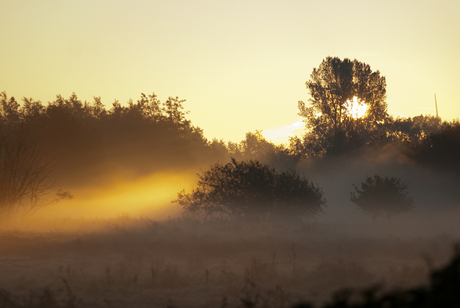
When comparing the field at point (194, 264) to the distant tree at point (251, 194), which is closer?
the field at point (194, 264)

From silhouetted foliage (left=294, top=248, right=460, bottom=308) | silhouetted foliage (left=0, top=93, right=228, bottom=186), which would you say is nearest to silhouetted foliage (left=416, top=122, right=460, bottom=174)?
silhouetted foliage (left=0, top=93, right=228, bottom=186)

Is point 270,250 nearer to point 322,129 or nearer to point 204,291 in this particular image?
point 204,291

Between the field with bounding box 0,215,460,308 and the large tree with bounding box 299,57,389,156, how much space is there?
4191 cm

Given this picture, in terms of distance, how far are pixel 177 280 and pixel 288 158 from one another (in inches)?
2421

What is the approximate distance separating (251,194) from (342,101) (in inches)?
1742

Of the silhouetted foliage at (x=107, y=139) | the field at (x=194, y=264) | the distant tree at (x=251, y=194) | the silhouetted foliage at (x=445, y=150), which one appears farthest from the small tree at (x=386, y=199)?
the silhouetted foliage at (x=107, y=139)

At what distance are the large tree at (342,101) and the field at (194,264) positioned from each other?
4191 centimetres

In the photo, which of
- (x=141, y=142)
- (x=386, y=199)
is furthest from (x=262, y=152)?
(x=386, y=199)

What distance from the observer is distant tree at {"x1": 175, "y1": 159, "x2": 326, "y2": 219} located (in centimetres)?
2933

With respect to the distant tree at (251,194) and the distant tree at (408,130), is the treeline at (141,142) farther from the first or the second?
the distant tree at (251,194)

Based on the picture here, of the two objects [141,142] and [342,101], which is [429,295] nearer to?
[141,142]

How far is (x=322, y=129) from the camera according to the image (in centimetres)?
6894

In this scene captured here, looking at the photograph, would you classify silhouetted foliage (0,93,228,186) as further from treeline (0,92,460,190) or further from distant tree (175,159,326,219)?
distant tree (175,159,326,219)

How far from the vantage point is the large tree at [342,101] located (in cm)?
6769
